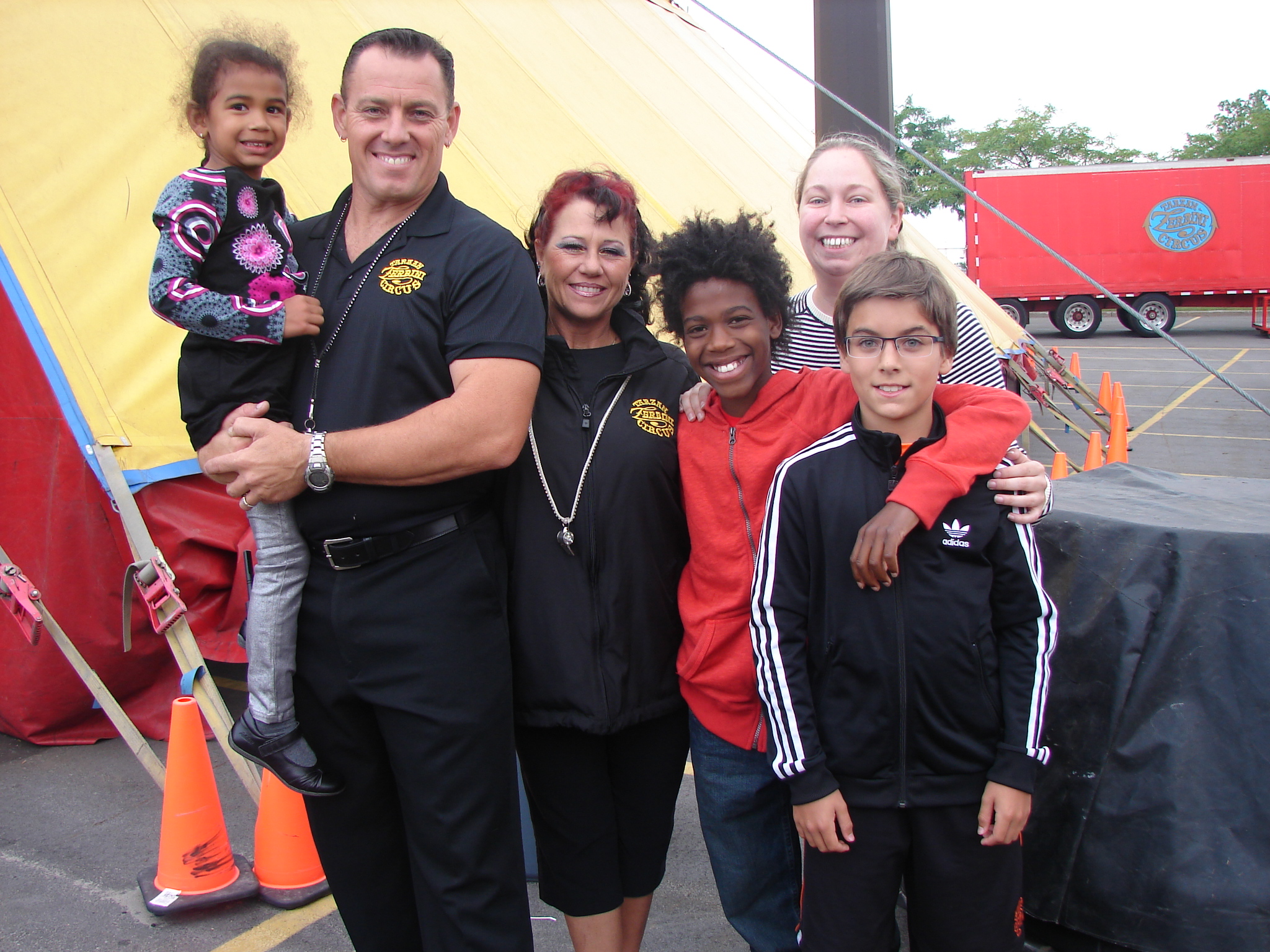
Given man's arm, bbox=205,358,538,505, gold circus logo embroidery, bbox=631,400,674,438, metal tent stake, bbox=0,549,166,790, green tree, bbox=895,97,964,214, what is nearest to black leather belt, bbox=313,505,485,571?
man's arm, bbox=205,358,538,505

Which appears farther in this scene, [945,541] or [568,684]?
[568,684]

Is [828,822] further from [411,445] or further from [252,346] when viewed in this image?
[252,346]

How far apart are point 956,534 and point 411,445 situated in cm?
106

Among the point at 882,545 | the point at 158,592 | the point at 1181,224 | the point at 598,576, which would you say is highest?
the point at 882,545

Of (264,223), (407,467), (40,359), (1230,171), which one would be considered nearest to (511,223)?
(40,359)

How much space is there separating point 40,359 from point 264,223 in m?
2.30

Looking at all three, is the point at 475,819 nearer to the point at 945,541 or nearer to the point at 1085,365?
the point at 945,541

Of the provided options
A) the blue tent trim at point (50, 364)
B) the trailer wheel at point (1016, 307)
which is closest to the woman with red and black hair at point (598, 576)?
the blue tent trim at point (50, 364)

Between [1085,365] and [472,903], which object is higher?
[472,903]

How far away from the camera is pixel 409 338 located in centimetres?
188

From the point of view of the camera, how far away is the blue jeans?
2.15m

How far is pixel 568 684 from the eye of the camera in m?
2.06

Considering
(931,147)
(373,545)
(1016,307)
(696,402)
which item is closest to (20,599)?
(373,545)

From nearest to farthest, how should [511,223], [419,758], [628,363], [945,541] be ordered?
[945,541] → [419,758] → [628,363] → [511,223]
